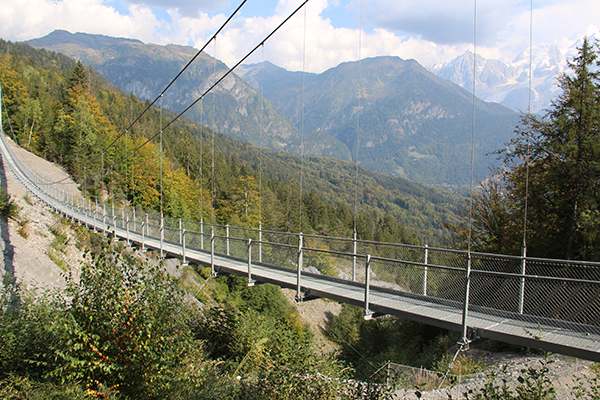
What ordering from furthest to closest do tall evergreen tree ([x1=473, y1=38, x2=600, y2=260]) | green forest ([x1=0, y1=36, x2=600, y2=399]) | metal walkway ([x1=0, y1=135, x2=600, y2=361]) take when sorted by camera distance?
tall evergreen tree ([x1=473, y1=38, x2=600, y2=260]), green forest ([x1=0, y1=36, x2=600, y2=399]), metal walkway ([x1=0, y1=135, x2=600, y2=361])

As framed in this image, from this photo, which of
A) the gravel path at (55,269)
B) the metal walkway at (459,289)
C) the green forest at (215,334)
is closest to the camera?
the metal walkway at (459,289)

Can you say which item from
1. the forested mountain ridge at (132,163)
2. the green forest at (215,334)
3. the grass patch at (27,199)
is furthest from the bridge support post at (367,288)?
the grass patch at (27,199)

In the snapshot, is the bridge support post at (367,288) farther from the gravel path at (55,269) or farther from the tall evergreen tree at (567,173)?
the tall evergreen tree at (567,173)

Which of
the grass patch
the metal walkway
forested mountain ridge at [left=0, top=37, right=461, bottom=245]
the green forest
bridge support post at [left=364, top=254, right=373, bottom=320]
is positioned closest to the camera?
the metal walkway

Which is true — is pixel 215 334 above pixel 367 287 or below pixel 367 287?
below

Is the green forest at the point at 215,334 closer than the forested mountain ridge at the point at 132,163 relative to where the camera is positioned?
Yes

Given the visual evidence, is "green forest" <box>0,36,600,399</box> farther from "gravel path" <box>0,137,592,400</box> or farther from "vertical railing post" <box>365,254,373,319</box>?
"vertical railing post" <box>365,254,373,319</box>

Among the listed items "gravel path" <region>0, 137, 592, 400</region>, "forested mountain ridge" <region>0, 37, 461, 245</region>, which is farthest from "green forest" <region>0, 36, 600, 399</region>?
"forested mountain ridge" <region>0, 37, 461, 245</region>

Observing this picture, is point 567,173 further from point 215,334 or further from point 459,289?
point 215,334

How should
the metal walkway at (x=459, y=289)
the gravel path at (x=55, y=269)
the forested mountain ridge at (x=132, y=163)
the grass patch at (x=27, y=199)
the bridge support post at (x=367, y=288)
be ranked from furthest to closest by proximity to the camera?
1. the forested mountain ridge at (x=132, y=163)
2. the grass patch at (x=27, y=199)
3. the gravel path at (x=55, y=269)
4. the bridge support post at (x=367, y=288)
5. the metal walkway at (x=459, y=289)

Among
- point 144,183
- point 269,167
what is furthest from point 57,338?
point 269,167

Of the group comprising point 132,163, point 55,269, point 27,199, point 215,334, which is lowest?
point 215,334

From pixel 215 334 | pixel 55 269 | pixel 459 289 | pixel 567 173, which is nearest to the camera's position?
pixel 459 289

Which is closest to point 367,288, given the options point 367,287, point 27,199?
point 367,287
